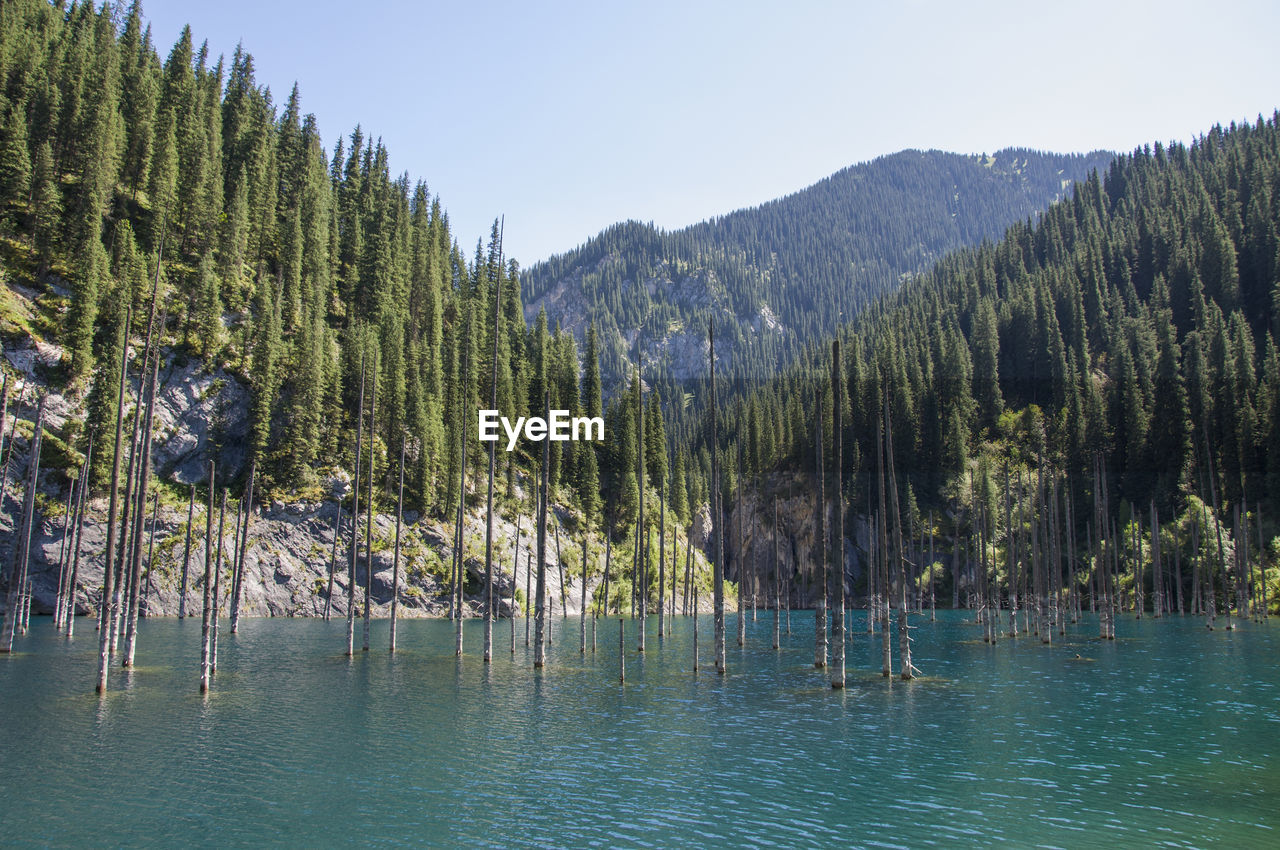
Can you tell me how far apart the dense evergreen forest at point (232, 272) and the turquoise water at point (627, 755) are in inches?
1452

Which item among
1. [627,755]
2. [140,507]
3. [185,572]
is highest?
[140,507]

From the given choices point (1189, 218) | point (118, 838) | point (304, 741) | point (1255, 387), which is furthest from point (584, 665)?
point (1189, 218)

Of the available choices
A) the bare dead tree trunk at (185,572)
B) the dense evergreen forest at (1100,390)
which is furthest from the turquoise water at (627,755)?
the dense evergreen forest at (1100,390)

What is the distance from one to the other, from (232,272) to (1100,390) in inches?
5593

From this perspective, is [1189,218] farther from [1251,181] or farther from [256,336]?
[256,336]

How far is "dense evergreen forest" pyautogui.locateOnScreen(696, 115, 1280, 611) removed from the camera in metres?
117

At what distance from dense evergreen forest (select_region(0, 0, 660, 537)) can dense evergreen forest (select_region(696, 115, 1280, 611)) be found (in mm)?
42647

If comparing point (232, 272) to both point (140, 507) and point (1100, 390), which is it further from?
point (1100, 390)

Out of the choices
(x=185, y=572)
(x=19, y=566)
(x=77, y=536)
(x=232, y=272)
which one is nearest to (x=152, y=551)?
(x=185, y=572)

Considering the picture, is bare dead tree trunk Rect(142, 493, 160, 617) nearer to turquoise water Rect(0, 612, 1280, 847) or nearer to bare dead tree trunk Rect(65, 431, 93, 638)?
bare dead tree trunk Rect(65, 431, 93, 638)

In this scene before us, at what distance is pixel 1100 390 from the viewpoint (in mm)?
145000

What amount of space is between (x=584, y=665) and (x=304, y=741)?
2664 centimetres

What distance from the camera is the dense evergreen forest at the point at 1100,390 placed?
11675cm

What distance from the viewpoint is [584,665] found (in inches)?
2047
